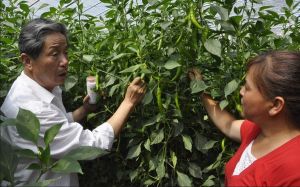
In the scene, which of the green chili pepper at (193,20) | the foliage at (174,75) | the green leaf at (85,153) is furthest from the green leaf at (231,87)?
the green leaf at (85,153)

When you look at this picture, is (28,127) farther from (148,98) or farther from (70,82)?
(70,82)

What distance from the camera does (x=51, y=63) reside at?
1791mm

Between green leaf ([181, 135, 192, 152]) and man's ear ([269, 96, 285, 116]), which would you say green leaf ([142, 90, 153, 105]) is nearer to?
green leaf ([181, 135, 192, 152])

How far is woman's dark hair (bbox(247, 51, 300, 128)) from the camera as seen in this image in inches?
53.7

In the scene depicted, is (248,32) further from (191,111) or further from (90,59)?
(90,59)

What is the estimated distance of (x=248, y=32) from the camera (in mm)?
1626

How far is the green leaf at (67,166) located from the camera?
1.00m

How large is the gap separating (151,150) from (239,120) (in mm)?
376

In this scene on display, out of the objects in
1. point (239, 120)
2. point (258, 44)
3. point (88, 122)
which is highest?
point (258, 44)

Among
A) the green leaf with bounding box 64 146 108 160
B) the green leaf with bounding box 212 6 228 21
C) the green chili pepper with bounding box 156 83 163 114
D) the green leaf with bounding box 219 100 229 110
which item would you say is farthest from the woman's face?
the green leaf with bounding box 64 146 108 160

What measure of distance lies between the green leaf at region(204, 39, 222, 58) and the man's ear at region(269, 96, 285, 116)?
0.26m

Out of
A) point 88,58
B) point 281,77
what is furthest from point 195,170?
point 88,58

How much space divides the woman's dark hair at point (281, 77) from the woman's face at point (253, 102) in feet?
0.06

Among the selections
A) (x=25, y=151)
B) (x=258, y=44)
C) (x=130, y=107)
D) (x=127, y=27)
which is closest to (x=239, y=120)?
(x=258, y=44)
